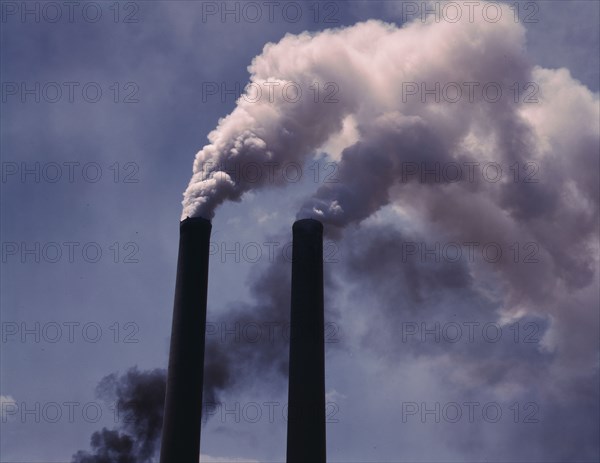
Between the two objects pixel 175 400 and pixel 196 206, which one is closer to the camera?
pixel 175 400

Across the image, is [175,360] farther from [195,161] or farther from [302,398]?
[195,161]

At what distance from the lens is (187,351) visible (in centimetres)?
2228

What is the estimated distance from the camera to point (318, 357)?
21641 mm

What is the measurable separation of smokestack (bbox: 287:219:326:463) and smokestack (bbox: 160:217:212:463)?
301 centimetres

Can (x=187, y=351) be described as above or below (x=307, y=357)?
above

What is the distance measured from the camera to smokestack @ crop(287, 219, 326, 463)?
68.6ft

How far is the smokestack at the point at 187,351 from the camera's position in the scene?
2158 cm

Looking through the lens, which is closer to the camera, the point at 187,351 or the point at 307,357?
the point at 307,357

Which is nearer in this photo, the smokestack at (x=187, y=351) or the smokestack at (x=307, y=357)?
the smokestack at (x=307, y=357)

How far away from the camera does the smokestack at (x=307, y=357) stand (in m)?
20.9

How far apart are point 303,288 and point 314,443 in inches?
184

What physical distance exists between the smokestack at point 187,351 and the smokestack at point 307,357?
301cm

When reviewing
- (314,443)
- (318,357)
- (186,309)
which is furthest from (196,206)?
(314,443)

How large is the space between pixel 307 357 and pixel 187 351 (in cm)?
385
